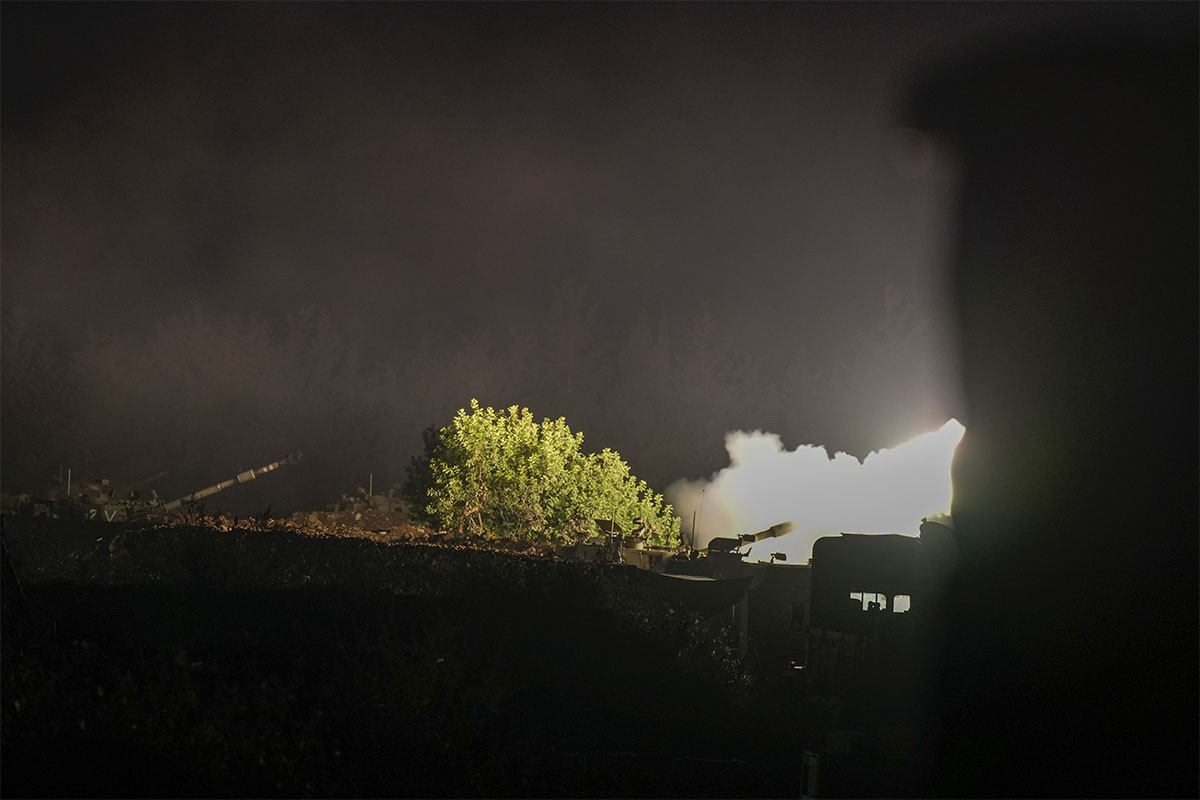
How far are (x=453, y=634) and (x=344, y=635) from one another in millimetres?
1470

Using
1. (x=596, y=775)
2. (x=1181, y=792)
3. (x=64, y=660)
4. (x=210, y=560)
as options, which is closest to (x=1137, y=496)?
(x=1181, y=792)

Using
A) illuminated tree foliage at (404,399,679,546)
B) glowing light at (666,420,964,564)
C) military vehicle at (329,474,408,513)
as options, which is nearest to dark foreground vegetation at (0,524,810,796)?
glowing light at (666,420,964,564)

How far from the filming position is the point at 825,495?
5416cm

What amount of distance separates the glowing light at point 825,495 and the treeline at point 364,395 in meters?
15.0

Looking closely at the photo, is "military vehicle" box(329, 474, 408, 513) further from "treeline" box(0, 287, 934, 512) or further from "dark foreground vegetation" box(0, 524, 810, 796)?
"dark foreground vegetation" box(0, 524, 810, 796)

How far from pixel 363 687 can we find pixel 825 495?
1751 inches

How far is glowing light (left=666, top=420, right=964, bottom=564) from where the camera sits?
44.4m

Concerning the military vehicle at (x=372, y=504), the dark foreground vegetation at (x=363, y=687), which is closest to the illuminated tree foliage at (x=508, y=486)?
the dark foreground vegetation at (x=363, y=687)

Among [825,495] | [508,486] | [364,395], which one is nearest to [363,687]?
[508,486]

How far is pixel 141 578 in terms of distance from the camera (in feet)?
65.6

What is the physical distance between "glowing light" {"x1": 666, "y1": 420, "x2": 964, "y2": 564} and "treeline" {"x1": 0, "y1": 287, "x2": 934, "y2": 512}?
15011mm

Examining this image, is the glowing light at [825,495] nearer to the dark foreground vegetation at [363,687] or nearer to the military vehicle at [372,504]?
the dark foreground vegetation at [363,687]

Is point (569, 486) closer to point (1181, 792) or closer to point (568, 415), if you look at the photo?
point (1181, 792)

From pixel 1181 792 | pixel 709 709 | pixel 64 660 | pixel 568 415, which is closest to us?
pixel 1181 792
